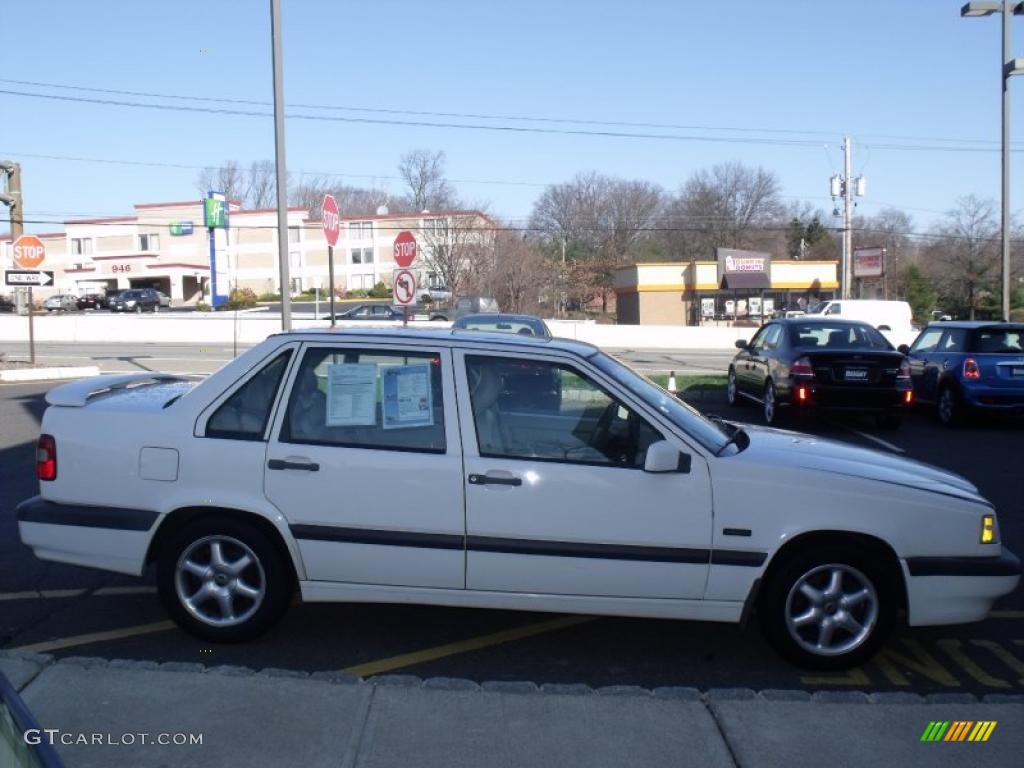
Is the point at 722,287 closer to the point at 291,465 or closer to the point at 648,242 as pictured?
the point at 648,242

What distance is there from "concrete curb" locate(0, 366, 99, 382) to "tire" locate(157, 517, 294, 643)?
59.2 ft

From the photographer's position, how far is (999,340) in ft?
47.9

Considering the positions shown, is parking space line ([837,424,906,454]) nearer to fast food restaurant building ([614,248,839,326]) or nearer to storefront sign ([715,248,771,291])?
storefront sign ([715,248,771,291])

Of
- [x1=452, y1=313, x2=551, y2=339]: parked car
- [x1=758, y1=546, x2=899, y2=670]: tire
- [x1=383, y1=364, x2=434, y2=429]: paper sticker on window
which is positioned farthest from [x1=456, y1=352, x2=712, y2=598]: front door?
[x1=452, y1=313, x2=551, y2=339]: parked car

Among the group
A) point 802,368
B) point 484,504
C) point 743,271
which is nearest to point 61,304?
point 743,271

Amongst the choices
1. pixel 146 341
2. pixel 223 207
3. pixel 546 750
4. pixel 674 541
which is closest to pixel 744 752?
pixel 546 750

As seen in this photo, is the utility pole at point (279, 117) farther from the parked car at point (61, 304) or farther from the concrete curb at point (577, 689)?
the parked car at point (61, 304)

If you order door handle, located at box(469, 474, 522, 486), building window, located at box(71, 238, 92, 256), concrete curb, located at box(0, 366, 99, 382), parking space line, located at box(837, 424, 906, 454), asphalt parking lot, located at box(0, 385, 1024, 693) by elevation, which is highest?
building window, located at box(71, 238, 92, 256)

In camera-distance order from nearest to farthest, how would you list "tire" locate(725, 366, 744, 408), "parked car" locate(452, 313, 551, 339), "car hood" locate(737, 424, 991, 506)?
"car hood" locate(737, 424, 991, 506) → "parked car" locate(452, 313, 551, 339) → "tire" locate(725, 366, 744, 408)

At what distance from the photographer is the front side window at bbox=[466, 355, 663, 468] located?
496 cm

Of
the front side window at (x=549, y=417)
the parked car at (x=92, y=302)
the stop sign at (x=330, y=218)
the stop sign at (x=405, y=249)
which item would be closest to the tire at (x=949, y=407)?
the stop sign at (x=405, y=249)

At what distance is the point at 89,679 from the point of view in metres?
4.55

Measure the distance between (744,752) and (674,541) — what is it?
3.70 feet

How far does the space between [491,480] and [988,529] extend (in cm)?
248
